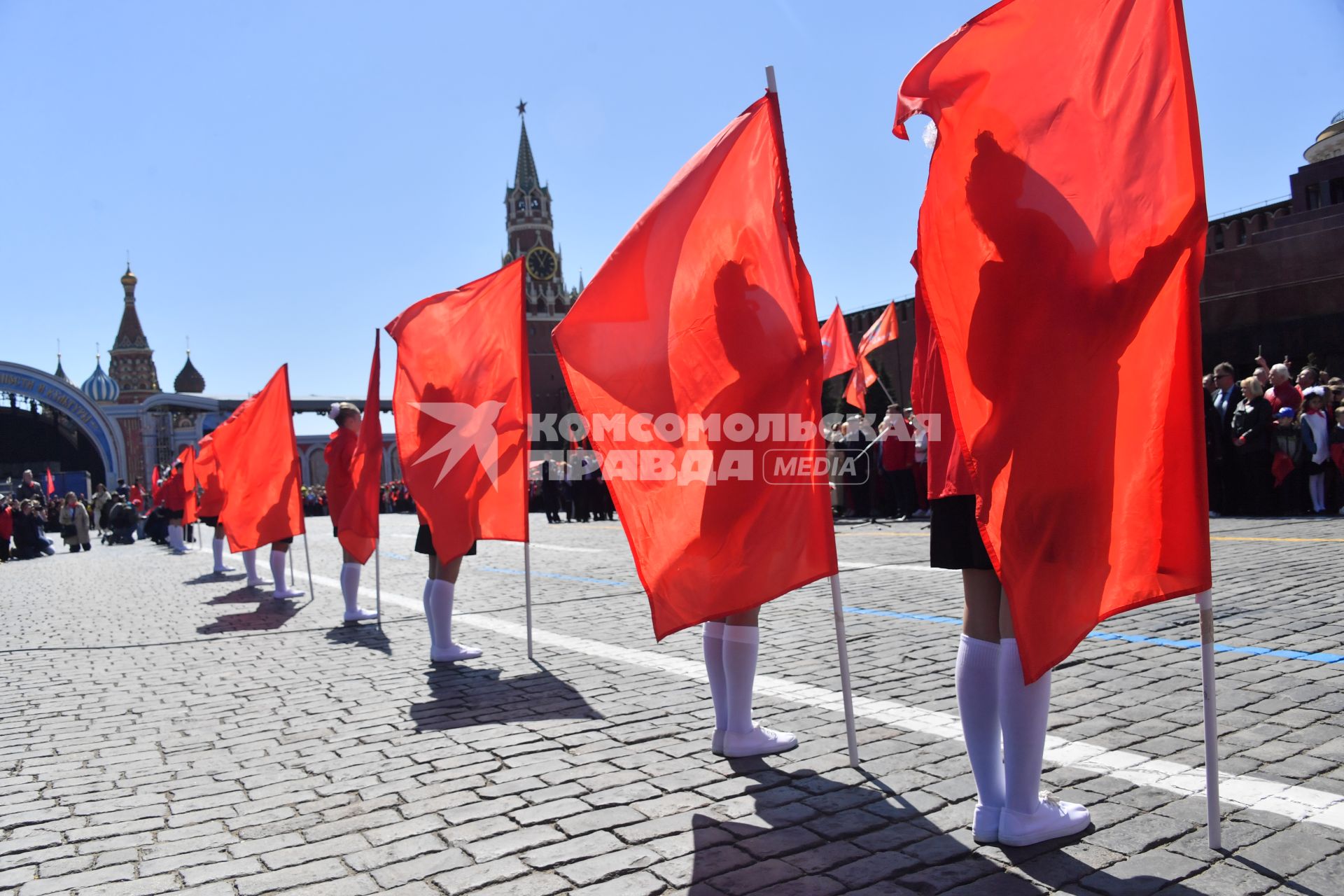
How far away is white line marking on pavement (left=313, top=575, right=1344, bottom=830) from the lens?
3.29 m

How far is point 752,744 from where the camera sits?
4.32 meters

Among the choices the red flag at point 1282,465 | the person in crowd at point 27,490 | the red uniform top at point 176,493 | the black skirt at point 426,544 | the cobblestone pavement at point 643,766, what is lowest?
the cobblestone pavement at point 643,766

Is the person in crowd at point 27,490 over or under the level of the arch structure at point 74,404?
under

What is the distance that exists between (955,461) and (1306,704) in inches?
89.5

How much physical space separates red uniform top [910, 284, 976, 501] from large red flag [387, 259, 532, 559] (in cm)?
411

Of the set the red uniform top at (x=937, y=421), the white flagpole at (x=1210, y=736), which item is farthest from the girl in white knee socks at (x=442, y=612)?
the white flagpole at (x=1210, y=736)

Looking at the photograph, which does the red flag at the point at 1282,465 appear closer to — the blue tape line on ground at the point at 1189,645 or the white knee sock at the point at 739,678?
the blue tape line on ground at the point at 1189,645

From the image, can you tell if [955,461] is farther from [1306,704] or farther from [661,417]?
[1306,704]

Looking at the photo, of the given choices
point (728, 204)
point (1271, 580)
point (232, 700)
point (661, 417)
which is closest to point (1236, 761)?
point (661, 417)

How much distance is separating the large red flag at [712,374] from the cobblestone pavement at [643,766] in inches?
33.3

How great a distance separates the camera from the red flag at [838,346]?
15938mm

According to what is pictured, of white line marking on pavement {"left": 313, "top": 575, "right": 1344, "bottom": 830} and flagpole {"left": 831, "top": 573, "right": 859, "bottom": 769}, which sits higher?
flagpole {"left": 831, "top": 573, "right": 859, "bottom": 769}

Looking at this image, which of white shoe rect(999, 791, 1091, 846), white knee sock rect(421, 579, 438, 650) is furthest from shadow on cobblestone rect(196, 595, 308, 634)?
white shoe rect(999, 791, 1091, 846)

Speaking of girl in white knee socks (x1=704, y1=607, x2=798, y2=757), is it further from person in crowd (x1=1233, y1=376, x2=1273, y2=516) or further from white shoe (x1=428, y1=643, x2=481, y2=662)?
person in crowd (x1=1233, y1=376, x2=1273, y2=516)
